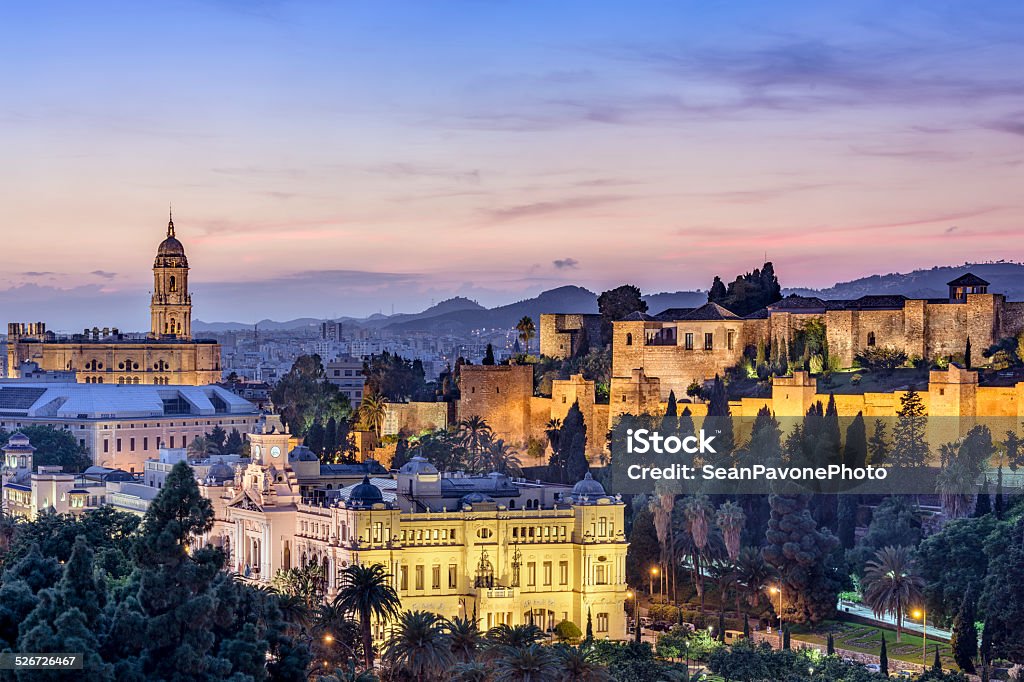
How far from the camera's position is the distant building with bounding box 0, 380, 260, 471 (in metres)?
110

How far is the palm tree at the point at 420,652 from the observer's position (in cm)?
4582

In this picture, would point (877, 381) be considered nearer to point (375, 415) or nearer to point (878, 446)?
point (878, 446)

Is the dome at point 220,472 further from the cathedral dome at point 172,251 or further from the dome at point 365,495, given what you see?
the cathedral dome at point 172,251

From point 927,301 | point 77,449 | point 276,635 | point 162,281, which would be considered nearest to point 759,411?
point 927,301

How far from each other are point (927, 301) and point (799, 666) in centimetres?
3115

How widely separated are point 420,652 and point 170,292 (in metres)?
101

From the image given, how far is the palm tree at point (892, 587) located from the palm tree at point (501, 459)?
77.6 ft

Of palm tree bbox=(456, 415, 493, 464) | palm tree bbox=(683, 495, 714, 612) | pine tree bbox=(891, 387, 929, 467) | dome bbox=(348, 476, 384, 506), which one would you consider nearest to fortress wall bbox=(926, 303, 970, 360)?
pine tree bbox=(891, 387, 929, 467)

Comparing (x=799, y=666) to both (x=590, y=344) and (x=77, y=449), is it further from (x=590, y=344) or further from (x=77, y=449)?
(x=77, y=449)

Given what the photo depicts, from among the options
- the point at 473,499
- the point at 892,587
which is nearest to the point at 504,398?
the point at 473,499

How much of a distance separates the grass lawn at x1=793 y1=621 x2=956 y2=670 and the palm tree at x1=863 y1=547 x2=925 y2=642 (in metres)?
0.46

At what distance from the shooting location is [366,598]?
50625 mm

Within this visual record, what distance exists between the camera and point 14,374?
146 m

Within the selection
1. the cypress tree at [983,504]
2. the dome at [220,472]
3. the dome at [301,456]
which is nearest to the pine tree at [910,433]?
the cypress tree at [983,504]
